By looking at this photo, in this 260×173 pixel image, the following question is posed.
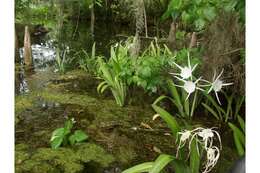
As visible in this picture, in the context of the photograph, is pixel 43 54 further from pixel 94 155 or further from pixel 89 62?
pixel 94 155

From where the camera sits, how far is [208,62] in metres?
1.28

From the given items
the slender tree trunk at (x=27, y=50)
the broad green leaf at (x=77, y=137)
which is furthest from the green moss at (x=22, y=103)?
the broad green leaf at (x=77, y=137)

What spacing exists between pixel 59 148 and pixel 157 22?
764 millimetres

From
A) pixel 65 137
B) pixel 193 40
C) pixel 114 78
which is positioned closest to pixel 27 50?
pixel 114 78

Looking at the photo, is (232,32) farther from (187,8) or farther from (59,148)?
(59,148)

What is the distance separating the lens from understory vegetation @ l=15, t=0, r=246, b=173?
1239mm

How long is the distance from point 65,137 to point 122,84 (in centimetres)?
46

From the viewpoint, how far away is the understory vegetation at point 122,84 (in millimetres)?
1239

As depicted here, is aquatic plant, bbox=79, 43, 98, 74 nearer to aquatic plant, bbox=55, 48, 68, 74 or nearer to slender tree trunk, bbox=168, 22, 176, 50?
aquatic plant, bbox=55, 48, 68, 74

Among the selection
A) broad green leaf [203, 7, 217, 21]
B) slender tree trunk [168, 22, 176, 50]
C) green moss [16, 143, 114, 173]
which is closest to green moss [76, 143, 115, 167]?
green moss [16, 143, 114, 173]

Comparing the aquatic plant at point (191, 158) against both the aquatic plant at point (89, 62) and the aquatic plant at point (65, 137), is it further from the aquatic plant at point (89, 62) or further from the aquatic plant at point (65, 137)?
the aquatic plant at point (89, 62)

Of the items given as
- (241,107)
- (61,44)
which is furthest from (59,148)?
(241,107)
